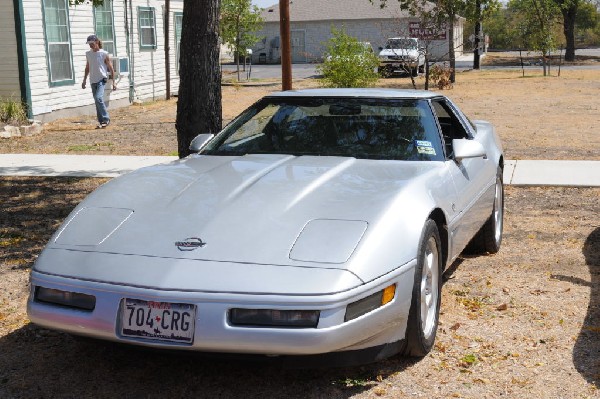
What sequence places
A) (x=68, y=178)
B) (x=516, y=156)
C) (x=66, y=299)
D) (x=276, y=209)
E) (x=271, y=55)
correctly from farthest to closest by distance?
(x=271, y=55), (x=516, y=156), (x=68, y=178), (x=276, y=209), (x=66, y=299)

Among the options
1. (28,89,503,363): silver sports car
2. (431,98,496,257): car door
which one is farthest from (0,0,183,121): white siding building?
(28,89,503,363): silver sports car

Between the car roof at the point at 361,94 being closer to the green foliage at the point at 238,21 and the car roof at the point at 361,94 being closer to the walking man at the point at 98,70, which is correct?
the walking man at the point at 98,70

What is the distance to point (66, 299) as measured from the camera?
397cm

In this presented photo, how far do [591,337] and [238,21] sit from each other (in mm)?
33287

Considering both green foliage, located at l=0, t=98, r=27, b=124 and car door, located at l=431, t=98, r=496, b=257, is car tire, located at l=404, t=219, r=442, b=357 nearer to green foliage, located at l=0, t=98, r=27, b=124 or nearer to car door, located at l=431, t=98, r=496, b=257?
car door, located at l=431, t=98, r=496, b=257

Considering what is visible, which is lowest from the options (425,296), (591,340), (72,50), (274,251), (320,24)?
(591,340)

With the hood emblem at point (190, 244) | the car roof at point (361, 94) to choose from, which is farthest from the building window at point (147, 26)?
the hood emblem at point (190, 244)

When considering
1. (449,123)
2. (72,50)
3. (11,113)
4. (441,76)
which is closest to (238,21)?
(441,76)

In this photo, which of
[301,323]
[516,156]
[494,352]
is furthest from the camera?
[516,156]

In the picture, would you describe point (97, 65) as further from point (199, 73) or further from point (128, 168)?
point (199, 73)

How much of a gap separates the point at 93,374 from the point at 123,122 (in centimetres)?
1398

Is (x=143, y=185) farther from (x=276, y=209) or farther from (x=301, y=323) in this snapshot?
(x=301, y=323)

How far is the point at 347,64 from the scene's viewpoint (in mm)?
20109

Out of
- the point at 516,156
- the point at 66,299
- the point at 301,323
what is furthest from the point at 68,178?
the point at 301,323
